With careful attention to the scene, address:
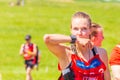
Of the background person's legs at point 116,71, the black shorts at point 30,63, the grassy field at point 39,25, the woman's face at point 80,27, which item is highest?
the woman's face at point 80,27

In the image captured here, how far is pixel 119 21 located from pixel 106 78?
48.8 m

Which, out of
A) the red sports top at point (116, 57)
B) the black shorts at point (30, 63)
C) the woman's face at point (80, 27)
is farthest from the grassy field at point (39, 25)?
the woman's face at point (80, 27)

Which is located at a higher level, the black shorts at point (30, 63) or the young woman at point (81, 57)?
the young woman at point (81, 57)

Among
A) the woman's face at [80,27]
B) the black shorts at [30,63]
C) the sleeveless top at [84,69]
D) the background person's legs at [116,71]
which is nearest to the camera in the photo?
the woman's face at [80,27]

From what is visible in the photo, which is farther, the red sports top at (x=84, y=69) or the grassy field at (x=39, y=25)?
the grassy field at (x=39, y=25)

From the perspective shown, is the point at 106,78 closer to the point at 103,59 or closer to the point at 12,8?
the point at 103,59

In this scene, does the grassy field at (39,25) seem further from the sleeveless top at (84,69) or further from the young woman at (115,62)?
the sleeveless top at (84,69)

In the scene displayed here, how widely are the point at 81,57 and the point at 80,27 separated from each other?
1.34 feet

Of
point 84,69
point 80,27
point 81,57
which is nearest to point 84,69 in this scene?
point 84,69

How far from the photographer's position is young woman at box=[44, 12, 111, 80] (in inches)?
255

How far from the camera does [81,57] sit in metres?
6.70

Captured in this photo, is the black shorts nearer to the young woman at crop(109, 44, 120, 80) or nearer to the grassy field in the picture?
the grassy field

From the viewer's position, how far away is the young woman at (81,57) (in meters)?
6.47

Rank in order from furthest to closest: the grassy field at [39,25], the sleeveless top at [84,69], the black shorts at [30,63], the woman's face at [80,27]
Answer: the grassy field at [39,25], the black shorts at [30,63], the sleeveless top at [84,69], the woman's face at [80,27]
